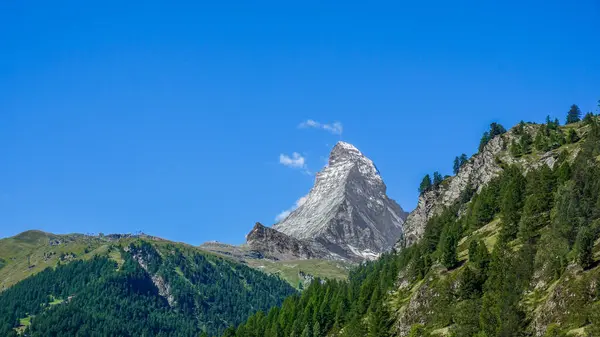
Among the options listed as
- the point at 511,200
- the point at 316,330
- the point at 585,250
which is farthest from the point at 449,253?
the point at 316,330

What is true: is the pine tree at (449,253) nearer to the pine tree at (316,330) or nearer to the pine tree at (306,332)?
the pine tree at (316,330)

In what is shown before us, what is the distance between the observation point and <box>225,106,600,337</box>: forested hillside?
101 metres

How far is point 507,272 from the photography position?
124938 millimetres

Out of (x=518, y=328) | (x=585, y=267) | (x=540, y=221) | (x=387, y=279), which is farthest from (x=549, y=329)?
(x=387, y=279)

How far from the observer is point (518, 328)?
102m

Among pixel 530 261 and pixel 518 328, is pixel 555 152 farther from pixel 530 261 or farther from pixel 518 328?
pixel 518 328

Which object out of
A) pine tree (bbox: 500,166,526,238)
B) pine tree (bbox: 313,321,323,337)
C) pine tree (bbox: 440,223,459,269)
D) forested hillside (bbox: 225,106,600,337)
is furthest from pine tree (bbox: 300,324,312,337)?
pine tree (bbox: 500,166,526,238)

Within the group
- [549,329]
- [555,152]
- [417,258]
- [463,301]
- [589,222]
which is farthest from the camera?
[555,152]

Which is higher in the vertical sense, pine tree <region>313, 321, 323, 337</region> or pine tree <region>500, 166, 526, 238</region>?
pine tree <region>500, 166, 526, 238</region>

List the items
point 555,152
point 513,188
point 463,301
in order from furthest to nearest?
point 555,152
point 513,188
point 463,301

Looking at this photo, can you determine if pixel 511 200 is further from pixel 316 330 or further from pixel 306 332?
pixel 306 332

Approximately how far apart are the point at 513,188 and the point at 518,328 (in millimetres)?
68523

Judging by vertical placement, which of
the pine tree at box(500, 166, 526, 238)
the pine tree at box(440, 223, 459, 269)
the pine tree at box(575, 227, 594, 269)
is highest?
the pine tree at box(500, 166, 526, 238)

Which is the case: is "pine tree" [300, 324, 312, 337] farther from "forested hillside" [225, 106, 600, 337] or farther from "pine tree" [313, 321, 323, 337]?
"pine tree" [313, 321, 323, 337]
